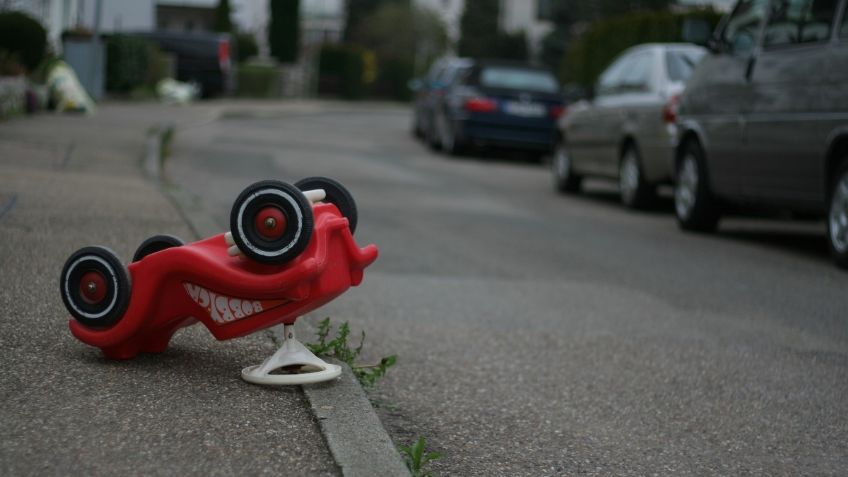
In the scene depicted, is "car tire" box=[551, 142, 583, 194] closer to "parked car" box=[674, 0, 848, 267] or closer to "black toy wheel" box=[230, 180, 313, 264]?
"parked car" box=[674, 0, 848, 267]

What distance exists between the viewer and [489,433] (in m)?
4.87

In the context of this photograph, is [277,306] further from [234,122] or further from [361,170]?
[234,122]

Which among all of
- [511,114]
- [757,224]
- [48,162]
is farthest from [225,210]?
[511,114]

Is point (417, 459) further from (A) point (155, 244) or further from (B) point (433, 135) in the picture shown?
(B) point (433, 135)

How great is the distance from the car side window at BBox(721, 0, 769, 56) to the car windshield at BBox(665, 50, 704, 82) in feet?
6.65

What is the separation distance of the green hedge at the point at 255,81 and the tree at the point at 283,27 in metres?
13.0

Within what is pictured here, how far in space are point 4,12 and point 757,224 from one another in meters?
12.9

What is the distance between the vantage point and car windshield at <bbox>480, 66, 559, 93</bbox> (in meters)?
22.2

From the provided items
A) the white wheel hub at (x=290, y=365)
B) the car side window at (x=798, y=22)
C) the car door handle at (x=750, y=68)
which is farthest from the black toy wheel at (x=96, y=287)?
the car door handle at (x=750, y=68)

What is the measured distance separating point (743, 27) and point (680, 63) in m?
2.75

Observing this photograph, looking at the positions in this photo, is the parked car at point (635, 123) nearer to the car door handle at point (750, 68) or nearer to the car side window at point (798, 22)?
the car door handle at point (750, 68)

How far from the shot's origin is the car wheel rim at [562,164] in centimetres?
1633

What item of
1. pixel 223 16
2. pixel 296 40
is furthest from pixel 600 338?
pixel 296 40

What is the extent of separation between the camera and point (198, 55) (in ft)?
130
